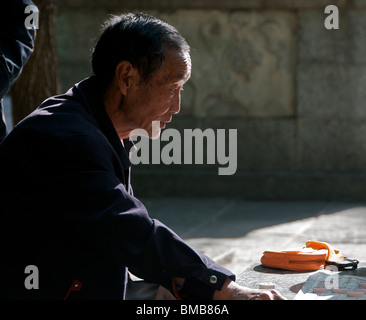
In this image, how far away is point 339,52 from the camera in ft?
25.3

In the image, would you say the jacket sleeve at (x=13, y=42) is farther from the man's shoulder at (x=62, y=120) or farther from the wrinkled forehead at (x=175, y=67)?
the wrinkled forehead at (x=175, y=67)

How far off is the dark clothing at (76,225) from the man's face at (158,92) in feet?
0.96

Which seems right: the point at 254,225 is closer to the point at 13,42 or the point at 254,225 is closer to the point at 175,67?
the point at 13,42

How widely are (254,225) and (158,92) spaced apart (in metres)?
4.26

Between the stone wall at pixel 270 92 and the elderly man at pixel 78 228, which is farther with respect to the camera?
the stone wall at pixel 270 92

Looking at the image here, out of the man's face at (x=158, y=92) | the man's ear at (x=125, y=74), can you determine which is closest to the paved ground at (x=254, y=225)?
the man's face at (x=158, y=92)

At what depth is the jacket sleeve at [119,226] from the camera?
6.64 feet

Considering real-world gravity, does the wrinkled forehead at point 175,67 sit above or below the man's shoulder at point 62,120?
above

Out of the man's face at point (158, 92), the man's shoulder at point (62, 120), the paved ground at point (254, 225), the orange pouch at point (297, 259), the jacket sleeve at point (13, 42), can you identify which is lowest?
the paved ground at point (254, 225)

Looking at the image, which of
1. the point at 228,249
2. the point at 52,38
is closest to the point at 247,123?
the point at 228,249

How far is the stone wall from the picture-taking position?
773 centimetres

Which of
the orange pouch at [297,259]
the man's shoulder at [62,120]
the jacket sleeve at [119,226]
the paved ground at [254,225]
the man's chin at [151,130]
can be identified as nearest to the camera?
the jacket sleeve at [119,226]
